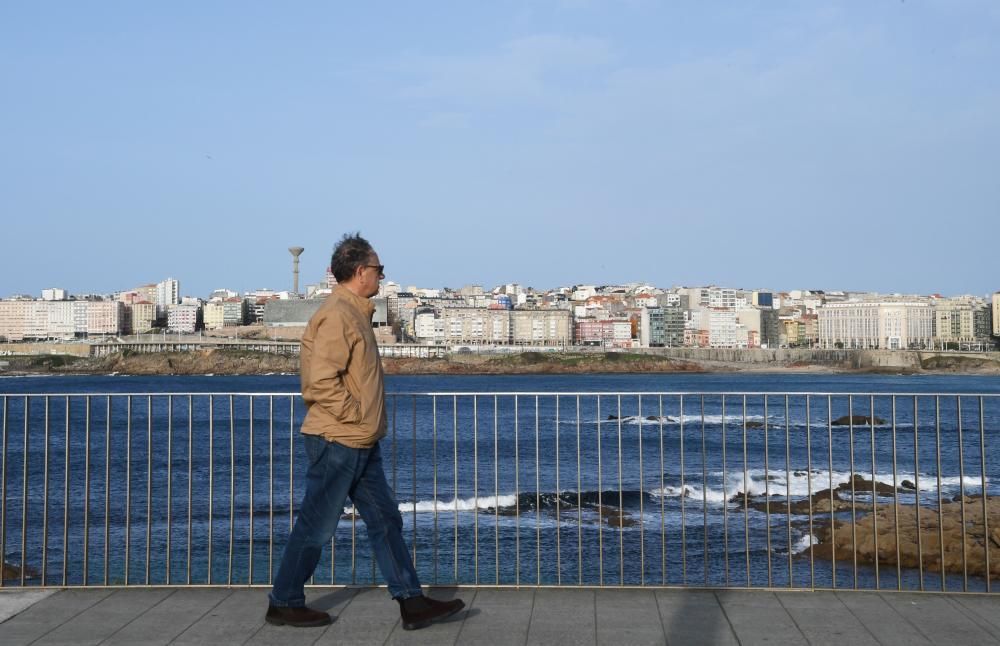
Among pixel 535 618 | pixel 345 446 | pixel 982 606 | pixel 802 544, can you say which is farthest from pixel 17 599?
pixel 802 544

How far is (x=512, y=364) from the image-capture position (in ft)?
387

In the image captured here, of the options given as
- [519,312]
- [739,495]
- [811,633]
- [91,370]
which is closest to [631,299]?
[519,312]

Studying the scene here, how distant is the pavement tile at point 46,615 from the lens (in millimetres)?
4761

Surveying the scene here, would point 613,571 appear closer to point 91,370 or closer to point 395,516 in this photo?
point 395,516

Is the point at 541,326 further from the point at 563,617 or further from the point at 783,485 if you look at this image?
the point at 563,617

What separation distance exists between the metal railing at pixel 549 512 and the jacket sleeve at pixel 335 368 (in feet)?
2.81

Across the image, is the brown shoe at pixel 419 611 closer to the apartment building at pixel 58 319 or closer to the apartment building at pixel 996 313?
the apartment building at pixel 996 313

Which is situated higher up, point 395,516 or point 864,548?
point 395,516

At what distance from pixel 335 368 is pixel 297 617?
3.79 ft

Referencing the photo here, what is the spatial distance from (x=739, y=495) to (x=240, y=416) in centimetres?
3159

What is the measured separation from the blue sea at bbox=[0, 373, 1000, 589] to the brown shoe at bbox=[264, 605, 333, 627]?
62 cm

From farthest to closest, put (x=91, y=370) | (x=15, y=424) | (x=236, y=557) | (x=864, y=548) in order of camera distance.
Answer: (x=91, y=370) → (x=15, y=424) → (x=236, y=557) → (x=864, y=548)

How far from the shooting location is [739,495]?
16.1 meters

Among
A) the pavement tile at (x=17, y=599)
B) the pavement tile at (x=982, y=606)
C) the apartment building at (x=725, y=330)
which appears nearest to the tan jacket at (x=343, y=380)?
the pavement tile at (x=17, y=599)
